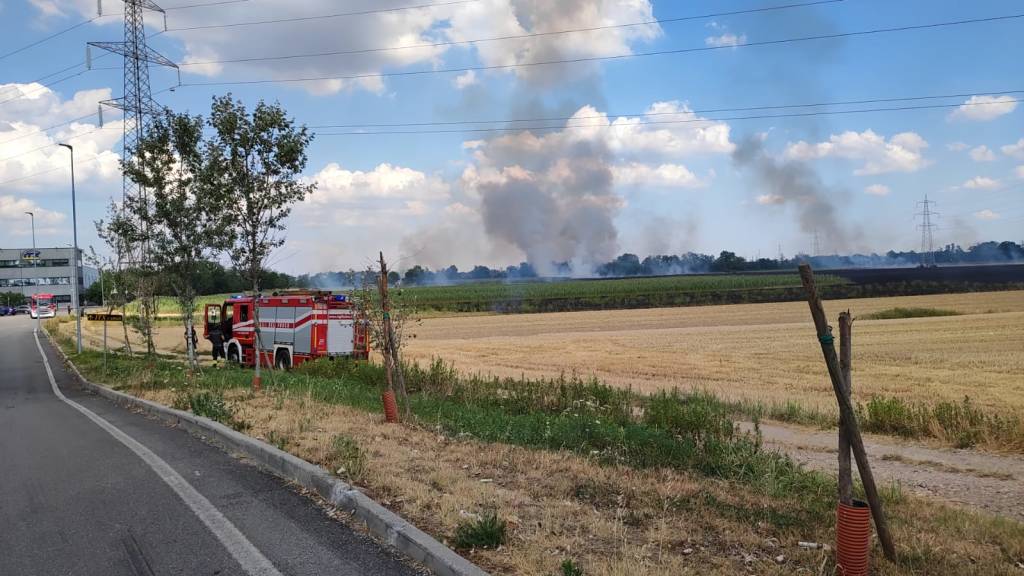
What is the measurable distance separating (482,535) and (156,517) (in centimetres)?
306

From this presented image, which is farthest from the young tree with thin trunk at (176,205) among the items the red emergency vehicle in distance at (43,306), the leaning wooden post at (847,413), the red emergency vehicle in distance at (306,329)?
the red emergency vehicle in distance at (43,306)

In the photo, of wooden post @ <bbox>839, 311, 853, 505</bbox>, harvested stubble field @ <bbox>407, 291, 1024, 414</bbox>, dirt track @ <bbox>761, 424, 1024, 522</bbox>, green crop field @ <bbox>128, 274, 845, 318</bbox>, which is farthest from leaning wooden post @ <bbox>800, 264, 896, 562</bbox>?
green crop field @ <bbox>128, 274, 845, 318</bbox>

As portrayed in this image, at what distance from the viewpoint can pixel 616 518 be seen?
5.43m

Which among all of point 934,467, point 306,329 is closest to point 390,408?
point 934,467

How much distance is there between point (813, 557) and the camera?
4.65m

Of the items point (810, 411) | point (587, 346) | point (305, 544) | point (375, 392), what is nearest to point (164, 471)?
point (305, 544)

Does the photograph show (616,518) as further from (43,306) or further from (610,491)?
(43,306)

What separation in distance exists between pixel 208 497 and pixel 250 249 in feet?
32.3

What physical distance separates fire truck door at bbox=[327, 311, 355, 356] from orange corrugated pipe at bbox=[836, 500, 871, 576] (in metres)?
18.9

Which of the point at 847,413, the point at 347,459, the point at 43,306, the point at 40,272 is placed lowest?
the point at 347,459

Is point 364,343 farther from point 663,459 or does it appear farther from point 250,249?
point 663,459

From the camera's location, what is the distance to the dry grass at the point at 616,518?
4547 millimetres

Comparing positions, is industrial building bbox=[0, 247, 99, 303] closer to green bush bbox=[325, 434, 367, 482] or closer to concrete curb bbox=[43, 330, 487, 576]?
concrete curb bbox=[43, 330, 487, 576]

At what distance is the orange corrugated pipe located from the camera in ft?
13.9
